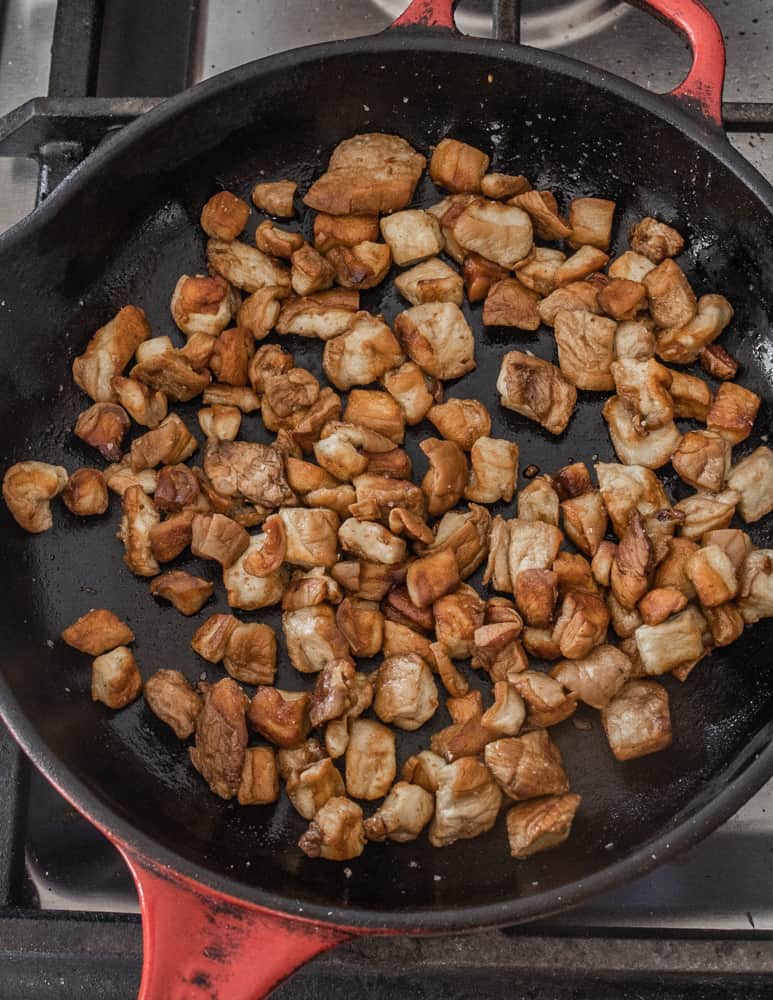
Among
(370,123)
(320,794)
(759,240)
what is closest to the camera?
(320,794)

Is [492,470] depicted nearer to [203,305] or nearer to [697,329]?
[697,329]

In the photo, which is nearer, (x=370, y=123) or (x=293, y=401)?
(x=293, y=401)

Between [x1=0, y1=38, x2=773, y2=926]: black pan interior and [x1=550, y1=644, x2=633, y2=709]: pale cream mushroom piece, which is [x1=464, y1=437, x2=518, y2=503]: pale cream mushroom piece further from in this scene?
[x1=550, y1=644, x2=633, y2=709]: pale cream mushroom piece

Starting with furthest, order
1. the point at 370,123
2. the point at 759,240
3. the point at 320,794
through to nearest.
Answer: the point at 370,123, the point at 759,240, the point at 320,794

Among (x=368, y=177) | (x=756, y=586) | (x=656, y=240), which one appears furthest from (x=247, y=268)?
(x=756, y=586)

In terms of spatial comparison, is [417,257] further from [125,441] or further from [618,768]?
[618,768]

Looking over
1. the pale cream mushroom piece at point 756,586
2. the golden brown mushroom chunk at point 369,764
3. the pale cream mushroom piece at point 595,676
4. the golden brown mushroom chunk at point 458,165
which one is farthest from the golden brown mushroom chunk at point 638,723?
the golden brown mushroom chunk at point 458,165

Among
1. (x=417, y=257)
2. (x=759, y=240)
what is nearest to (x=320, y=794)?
(x=417, y=257)
